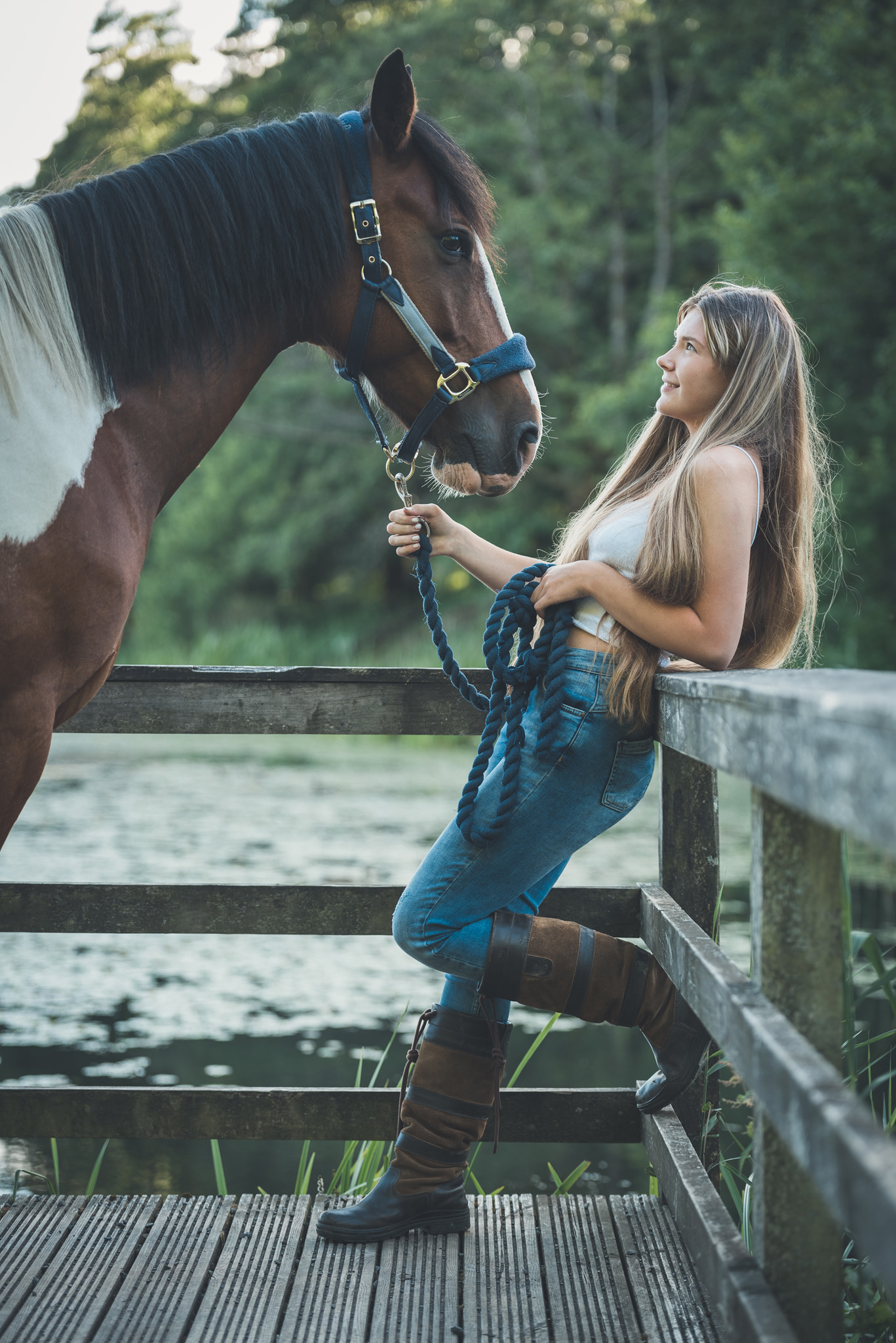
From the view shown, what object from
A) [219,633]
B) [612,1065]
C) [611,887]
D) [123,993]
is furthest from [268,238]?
[219,633]

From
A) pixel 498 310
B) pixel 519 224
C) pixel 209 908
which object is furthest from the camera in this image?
pixel 519 224

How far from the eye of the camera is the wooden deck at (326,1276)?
4.69 ft

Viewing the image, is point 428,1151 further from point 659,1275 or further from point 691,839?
point 691,839

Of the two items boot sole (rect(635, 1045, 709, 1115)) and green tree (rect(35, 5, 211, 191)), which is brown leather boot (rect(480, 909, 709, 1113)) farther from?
green tree (rect(35, 5, 211, 191))

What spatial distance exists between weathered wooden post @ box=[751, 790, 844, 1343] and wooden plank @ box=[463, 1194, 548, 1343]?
0.49 meters

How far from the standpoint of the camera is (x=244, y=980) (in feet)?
14.8

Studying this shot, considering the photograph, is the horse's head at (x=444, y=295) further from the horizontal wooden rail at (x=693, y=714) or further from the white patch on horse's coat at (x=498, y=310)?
the horizontal wooden rail at (x=693, y=714)

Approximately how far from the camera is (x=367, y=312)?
1.74 metres

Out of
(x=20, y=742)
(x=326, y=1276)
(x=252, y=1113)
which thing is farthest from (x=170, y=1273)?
(x=20, y=742)

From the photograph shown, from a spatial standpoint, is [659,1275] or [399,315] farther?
[399,315]

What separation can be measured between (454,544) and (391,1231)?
1084mm

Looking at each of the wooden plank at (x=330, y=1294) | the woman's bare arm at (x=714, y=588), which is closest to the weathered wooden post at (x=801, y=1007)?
the woman's bare arm at (x=714, y=588)

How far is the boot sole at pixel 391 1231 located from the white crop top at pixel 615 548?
3.10 ft

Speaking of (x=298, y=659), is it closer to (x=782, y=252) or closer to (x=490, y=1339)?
(x=782, y=252)
